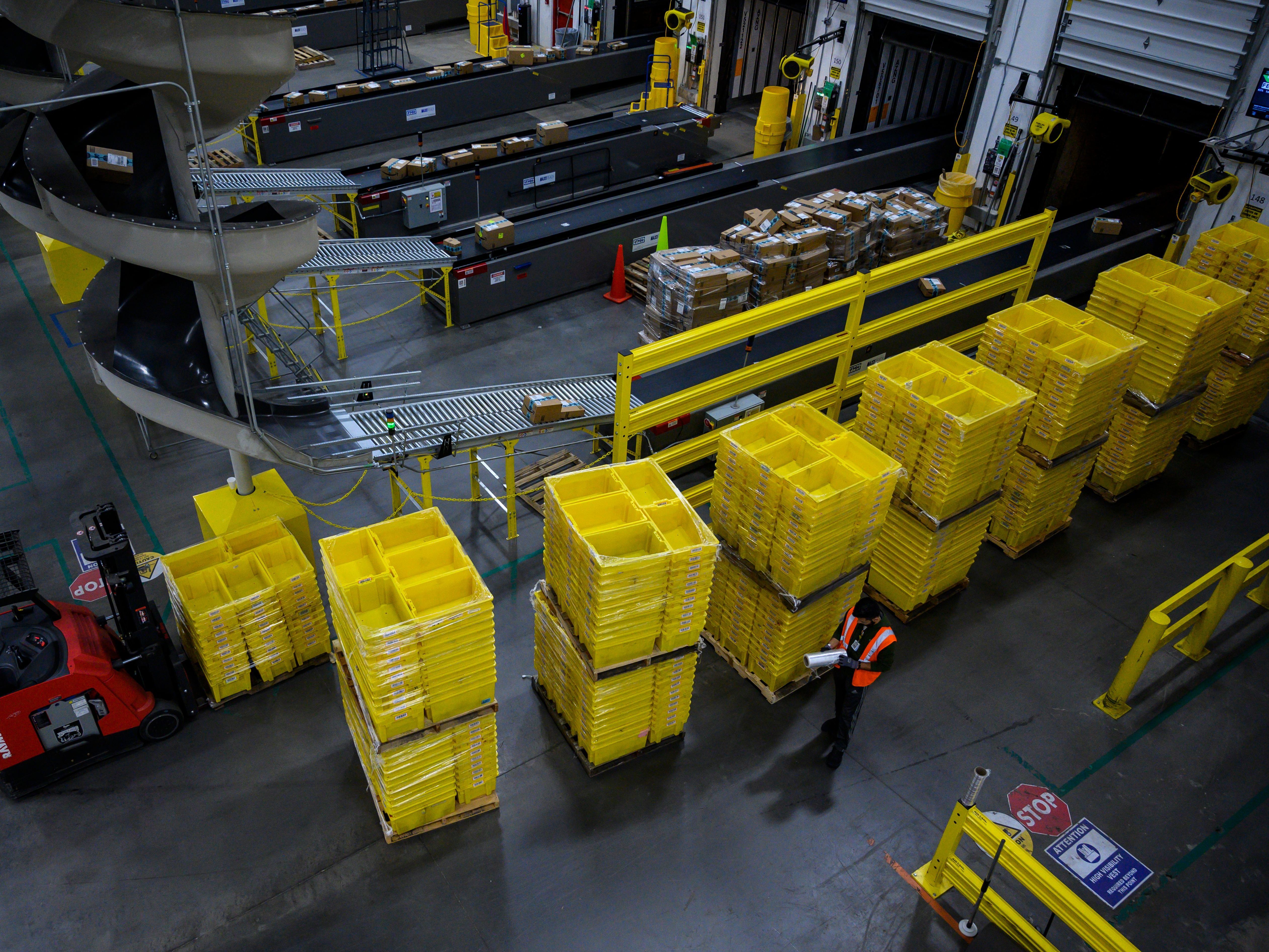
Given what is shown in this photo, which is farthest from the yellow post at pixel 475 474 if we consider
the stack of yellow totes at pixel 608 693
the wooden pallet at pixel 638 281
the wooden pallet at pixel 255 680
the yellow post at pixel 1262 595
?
the yellow post at pixel 1262 595

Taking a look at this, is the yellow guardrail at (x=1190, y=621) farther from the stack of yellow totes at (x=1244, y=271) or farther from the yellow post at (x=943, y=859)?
the stack of yellow totes at (x=1244, y=271)

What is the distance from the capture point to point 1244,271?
34.8 feet

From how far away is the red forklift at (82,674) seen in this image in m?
6.67

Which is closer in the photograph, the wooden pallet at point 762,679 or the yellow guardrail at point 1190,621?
the yellow guardrail at point 1190,621

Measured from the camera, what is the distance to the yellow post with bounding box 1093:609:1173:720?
754cm

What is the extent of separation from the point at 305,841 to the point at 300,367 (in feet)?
17.7

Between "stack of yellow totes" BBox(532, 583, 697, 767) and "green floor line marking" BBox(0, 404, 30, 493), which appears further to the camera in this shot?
"green floor line marking" BBox(0, 404, 30, 493)

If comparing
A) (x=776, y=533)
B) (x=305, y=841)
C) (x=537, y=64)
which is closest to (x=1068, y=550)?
(x=776, y=533)

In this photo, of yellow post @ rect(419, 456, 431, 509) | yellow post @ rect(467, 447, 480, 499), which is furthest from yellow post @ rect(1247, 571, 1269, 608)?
yellow post @ rect(419, 456, 431, 509)

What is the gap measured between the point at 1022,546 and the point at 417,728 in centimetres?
658

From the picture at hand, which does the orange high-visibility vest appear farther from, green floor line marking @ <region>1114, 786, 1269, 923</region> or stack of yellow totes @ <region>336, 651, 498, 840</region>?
stack of yellow totes @ <region>336, 651, 498, 840</region>

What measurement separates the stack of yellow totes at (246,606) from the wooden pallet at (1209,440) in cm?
1027

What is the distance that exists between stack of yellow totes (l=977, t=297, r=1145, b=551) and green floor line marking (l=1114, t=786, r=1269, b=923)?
3.05 m

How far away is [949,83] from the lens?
1889 cm
